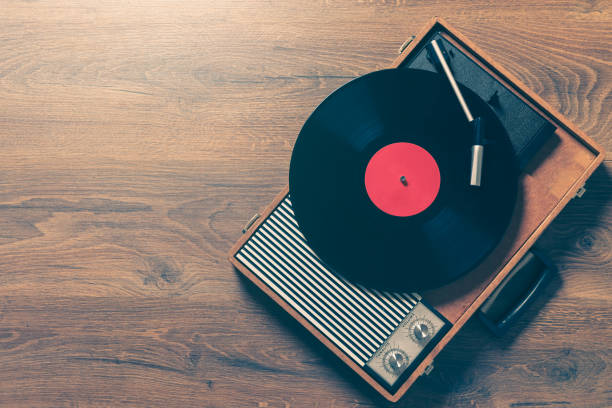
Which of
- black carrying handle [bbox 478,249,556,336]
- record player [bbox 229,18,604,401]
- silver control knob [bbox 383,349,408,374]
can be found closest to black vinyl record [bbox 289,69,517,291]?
record player [bbox 229,18,604,401]

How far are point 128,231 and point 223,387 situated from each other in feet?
1.70

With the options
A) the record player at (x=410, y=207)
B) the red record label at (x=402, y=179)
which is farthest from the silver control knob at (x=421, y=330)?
the red record label at (x=402, y=179)

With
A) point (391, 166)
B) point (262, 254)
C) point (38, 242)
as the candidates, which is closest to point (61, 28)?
point (38, 242)

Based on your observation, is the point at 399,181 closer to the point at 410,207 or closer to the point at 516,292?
the point at 410,207

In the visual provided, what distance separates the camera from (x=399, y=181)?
0.93 meters

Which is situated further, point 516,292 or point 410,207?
point 516,292

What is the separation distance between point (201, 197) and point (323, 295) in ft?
1.66

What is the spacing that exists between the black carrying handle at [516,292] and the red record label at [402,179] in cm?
35

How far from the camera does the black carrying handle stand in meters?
1.07

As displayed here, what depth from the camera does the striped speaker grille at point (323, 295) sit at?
912 millimetres

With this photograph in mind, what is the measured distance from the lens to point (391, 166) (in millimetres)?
924

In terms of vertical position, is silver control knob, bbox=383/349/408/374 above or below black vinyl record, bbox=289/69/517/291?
below

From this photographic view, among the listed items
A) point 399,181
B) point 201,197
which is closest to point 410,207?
point 399,181

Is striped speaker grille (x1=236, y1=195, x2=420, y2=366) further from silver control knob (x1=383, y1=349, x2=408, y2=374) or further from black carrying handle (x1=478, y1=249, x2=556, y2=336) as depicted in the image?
black carrying handle (x1=478, y1=249, x2=556, y2=336)
